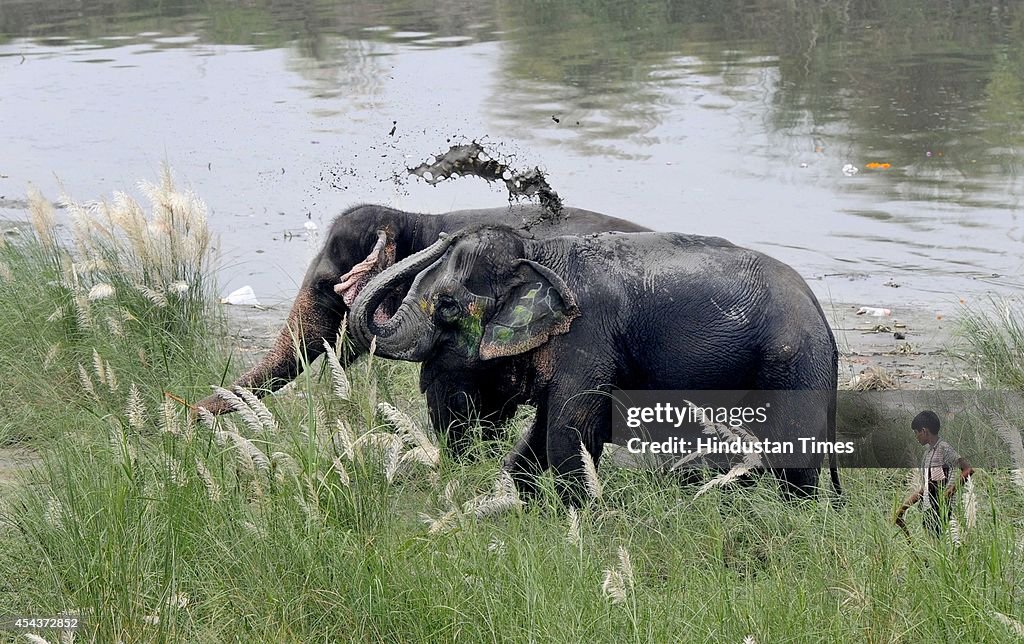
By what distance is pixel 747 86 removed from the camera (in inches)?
589

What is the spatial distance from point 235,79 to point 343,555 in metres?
12.9

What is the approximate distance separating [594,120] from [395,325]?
8.81m

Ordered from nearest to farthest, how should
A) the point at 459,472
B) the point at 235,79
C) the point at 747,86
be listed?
1. the point at 459,472
2. the point at 747,86
3. the point at 235,79

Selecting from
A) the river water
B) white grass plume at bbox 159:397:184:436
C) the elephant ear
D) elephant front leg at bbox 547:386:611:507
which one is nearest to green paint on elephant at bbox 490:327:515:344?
the elephant ear

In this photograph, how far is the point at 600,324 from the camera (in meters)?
5.50

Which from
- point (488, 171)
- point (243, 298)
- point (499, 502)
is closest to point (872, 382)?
point (488, 171)

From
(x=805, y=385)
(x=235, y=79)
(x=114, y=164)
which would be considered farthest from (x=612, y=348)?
(x=235, y=79)

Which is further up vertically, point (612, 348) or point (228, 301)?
point (612, 348)

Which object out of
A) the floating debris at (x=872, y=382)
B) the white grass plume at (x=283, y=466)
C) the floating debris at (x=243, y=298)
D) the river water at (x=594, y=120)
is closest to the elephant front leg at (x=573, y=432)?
the white grass plume at (x=283, y=466)

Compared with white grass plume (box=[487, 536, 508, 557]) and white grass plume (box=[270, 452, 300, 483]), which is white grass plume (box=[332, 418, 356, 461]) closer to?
white grass plume (box=[270, 452, 300, 483])

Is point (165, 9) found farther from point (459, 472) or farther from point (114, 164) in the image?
point (459, 472)

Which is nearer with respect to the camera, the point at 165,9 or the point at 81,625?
the point at 81,625

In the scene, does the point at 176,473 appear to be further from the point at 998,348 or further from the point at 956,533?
the point at 998,348

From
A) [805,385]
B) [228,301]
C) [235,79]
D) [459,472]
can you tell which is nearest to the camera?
[805,385]
